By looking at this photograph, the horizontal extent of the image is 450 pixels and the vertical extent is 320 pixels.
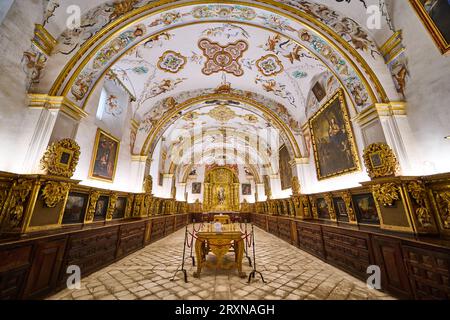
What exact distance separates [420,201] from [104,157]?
890 centimetres

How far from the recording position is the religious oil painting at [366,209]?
165 inches

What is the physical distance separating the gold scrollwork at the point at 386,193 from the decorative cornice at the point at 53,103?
735cm

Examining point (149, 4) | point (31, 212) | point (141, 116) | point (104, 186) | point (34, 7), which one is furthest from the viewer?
point (141, 116)

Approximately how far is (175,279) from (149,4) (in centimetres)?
706

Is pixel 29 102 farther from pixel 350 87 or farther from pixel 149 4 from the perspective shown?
pixel 350 87

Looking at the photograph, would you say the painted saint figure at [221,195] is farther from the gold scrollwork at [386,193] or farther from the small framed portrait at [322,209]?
the gold scrollwork at [386,193]

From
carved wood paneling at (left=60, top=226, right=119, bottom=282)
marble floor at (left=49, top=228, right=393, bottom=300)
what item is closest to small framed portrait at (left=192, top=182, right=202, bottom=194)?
carved wood paneling at (left=60, top=226, right=119, bottom=282)

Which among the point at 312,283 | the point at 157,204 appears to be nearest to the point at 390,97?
the point at 312,283

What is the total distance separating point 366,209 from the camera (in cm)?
440

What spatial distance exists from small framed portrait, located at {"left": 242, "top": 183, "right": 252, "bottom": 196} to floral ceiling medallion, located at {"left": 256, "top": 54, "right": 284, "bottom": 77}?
1570cm

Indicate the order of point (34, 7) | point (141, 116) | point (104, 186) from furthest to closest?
1. point (141, 116)
2. point (104, 186)
3. point (34, 7)

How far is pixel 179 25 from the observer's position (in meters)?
5.14

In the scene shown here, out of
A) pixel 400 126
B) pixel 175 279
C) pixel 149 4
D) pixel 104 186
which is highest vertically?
pixel 149 4

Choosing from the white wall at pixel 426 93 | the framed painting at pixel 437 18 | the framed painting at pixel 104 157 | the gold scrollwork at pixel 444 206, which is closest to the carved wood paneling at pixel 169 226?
the framed painting at pixel 104 157
